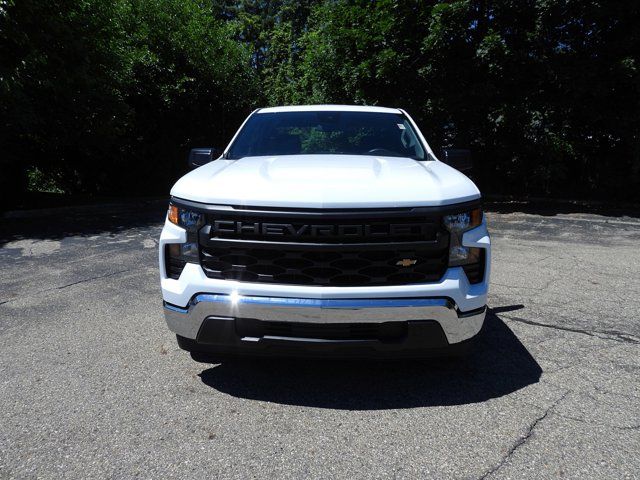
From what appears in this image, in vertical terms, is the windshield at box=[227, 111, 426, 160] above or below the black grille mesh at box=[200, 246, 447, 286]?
above

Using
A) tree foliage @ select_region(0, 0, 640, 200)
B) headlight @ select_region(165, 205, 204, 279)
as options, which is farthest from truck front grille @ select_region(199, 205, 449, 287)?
tree foliage @ select_region(0, 0, 640, 200)

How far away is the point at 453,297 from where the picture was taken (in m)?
2.77

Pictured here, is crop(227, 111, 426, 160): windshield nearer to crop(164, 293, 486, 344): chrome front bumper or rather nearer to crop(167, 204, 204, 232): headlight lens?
crop(167, 204, 204, 232): headlight lens

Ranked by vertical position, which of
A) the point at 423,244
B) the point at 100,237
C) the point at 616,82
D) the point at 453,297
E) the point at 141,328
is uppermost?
the point at 616,82

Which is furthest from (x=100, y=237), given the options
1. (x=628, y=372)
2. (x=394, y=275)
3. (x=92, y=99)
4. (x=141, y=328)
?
(x=628, y=372)

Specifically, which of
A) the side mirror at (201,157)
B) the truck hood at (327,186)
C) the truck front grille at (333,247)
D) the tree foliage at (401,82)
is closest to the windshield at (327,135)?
the side mirror at (201,157)

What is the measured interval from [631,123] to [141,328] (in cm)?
1016

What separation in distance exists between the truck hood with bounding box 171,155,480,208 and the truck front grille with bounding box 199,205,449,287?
2.9 inches

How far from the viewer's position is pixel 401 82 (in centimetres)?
1196

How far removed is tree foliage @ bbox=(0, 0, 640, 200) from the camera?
9.46 metres

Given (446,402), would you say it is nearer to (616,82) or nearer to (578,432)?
(578,432)

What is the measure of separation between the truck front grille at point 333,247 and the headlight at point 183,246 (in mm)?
111

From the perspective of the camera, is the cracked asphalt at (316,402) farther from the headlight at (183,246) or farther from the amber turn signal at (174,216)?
the amber turn signal at (174,216)

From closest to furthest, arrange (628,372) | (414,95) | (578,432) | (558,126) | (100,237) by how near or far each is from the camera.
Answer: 1. (578,432)
2. (628,372)
3. (100,237)
4. (558,126)
5. (414,95)
